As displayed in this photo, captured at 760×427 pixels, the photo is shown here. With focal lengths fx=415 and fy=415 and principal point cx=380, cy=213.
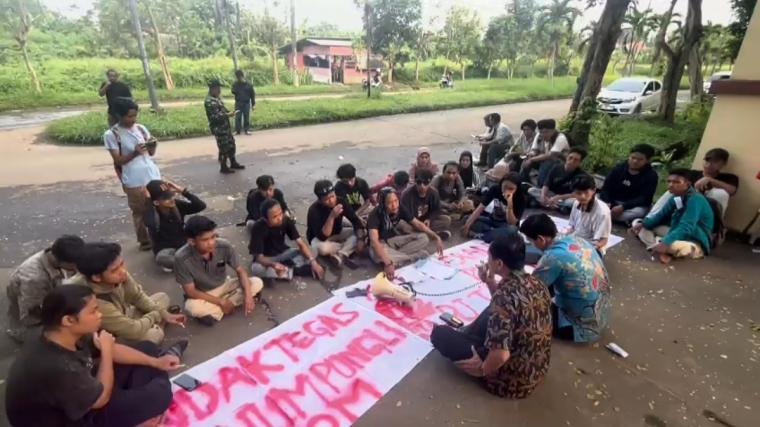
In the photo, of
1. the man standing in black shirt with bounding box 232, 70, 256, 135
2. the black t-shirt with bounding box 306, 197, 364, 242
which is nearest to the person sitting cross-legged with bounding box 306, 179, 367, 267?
the black t-shirt with bounding box 306, 197, 364, 242

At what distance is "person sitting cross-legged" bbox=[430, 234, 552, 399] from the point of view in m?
2.44

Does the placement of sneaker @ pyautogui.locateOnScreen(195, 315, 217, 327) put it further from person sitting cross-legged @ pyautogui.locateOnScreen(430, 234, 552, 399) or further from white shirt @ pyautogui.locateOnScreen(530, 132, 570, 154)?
white shirt @ pyautogui.locateOnScreen(530, 132, 570, 154)

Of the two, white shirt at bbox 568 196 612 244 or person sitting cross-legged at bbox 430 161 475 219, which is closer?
white shirt at bbox 568 196 612 244

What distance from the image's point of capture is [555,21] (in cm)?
2770

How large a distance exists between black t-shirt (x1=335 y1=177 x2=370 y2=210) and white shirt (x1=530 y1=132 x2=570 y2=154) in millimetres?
3429

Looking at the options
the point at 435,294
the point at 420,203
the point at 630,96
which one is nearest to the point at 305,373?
the point at 435,294

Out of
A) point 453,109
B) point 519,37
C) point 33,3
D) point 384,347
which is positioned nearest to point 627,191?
point 384,347

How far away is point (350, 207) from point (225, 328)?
1884mm

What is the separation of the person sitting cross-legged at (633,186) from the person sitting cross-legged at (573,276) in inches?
118

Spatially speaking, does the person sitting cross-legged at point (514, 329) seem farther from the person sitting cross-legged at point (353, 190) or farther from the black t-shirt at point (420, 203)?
the person sitting cross-legged at point (353, 190)

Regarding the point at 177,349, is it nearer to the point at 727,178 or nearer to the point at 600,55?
the point at 727,178

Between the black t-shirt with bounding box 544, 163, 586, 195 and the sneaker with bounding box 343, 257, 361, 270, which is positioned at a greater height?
the black t-shirt with bounding box 544, 163, 586, 195

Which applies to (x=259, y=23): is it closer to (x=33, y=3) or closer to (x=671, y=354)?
(x=33, y=3)

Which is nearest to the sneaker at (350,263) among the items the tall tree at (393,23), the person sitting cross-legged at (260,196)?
the person sitting cross-legged at (260,196)
